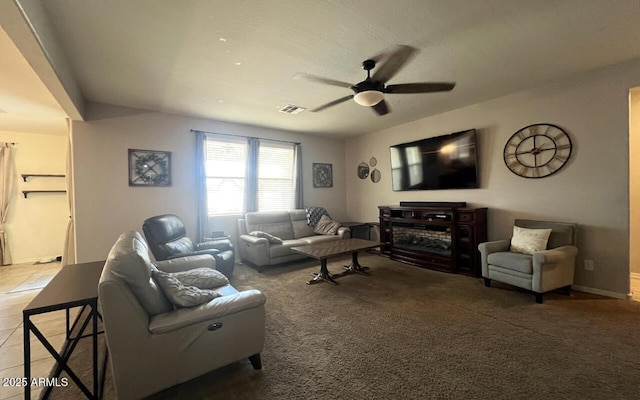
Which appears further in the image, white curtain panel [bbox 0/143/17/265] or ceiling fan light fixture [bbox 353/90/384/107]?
white curtain panel [bbox 0/143/17/265]

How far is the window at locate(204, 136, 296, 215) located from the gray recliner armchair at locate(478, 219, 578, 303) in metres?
3.87

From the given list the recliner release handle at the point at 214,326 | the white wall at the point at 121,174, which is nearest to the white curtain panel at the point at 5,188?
the white wall at the point at 121,174

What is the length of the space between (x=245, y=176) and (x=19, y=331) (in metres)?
3.54

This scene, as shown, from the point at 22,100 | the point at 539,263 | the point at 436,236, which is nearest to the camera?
the point at 539,263

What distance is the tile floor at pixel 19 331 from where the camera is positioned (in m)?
1.98

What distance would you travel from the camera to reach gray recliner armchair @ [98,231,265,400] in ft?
4.87

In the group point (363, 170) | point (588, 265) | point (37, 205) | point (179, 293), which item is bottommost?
point (588, 265)

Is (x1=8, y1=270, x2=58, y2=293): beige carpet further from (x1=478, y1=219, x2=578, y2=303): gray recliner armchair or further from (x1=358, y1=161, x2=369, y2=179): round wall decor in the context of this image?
(x1=478, y1=219, x2=578, y2=303): gray recliner armchair

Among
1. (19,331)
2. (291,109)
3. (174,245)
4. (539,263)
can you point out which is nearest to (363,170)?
(291,109)

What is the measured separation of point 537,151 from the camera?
371 cm

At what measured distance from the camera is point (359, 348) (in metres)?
2.17

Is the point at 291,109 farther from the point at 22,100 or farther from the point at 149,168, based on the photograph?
the point at 22,100

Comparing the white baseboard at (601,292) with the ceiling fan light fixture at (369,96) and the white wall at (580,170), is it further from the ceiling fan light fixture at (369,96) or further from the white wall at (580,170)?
the ceiling fan light fixture at (369,96)

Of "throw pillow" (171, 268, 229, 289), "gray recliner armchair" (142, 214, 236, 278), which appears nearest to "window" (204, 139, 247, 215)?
"gray recliner armchair" (142, 214, 236, 278)
